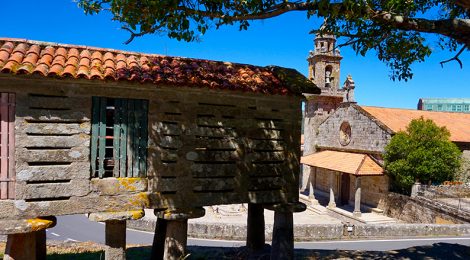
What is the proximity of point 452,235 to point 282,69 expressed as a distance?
14.1 m

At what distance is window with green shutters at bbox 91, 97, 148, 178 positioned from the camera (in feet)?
21.5

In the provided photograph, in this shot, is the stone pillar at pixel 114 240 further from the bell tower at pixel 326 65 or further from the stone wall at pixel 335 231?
the bell tower at pixel 326 65

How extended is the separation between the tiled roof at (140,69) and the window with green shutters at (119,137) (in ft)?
1.82

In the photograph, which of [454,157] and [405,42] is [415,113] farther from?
[405,42]

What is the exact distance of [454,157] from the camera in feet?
71.7

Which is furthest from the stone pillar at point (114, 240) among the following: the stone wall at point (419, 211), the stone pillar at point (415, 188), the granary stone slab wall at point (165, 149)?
the stone pillar at point (415, 188)

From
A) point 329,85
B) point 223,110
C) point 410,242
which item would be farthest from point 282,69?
point 329,85

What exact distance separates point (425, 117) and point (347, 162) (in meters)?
8.76

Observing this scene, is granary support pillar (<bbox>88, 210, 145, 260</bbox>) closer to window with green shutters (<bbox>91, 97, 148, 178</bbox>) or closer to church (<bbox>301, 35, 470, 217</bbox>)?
window with green shutters (<bbox>91, 97, 148, 178</bbox>)

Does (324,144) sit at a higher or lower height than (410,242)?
higher

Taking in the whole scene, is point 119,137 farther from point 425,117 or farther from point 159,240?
point 425,117

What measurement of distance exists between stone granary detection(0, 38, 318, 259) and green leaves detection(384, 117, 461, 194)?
54.0 feet

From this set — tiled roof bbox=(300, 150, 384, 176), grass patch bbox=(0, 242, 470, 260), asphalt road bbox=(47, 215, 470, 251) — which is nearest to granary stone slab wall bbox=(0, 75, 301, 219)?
grass patch bbox=(0, 242, 470, 260)

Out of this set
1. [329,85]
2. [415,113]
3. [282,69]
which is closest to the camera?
[282,69]
